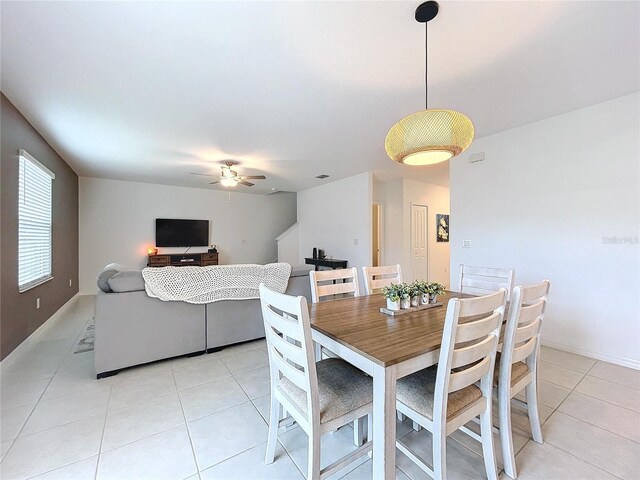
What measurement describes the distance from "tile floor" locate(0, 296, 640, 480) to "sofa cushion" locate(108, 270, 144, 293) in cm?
74

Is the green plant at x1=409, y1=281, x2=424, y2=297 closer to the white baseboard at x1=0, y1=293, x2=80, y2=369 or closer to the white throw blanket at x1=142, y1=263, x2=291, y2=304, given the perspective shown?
the white throw blanket at x1=142, y1=263, x2=291, y2=304

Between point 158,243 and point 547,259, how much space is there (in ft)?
23.4

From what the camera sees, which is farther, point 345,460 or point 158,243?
point 158,243

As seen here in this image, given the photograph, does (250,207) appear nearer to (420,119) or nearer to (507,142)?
(507,142)

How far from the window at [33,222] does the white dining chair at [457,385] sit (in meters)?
3.90

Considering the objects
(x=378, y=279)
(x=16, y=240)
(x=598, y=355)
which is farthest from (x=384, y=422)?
(x=16, y=240)

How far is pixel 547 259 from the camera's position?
299cm

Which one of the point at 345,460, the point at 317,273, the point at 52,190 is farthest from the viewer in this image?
the point at 52,190

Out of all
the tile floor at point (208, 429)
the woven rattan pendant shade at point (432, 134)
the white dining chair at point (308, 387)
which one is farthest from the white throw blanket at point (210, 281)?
the woven rattan pendant shade at point (432, 134)

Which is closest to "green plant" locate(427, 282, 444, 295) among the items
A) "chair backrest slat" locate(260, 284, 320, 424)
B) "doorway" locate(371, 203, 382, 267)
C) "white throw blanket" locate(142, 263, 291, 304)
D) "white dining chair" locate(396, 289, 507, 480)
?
"white dining chair" locate(396, 289, 507, 480)

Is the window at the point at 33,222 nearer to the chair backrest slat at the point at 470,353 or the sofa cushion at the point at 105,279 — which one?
the sofa cushion at the point at 105,279

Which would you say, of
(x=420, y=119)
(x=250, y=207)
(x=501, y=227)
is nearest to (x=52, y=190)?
(x=250, y=207)

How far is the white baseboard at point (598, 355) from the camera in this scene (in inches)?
97.5

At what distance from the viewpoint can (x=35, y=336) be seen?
309 centimetres
